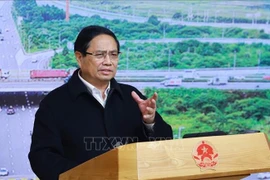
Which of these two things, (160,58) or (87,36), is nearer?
(87,36)

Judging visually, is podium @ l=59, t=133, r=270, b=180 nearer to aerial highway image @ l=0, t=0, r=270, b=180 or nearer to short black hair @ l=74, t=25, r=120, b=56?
short black hair @ l=74, t=25, r=120, b=56

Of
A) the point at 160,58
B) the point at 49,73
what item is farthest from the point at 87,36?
the point at 160,58

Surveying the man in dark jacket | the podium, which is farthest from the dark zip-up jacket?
the podium

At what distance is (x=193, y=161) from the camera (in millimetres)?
1282

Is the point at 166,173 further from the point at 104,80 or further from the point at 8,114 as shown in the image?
the point at 8,114

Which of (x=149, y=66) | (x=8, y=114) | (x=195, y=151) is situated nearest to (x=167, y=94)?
(x=149, y=66)

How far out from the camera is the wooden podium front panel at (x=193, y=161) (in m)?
1.22

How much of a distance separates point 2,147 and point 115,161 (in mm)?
1855

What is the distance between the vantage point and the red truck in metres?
2.91

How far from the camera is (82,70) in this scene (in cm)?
199

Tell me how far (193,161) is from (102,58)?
77cm

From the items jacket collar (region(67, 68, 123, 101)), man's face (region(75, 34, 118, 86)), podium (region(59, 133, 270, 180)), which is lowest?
podium (region(59, 133, 270, 180))

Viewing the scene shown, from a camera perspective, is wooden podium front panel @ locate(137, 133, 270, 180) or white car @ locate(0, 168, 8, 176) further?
white car @ locate(0, 168, 8, 176)

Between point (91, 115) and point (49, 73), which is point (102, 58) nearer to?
point (91, 115)
